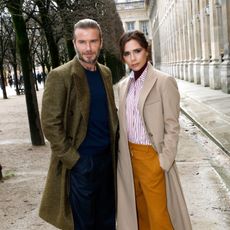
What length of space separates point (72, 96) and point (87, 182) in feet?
2.15

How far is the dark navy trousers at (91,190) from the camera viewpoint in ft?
11.4

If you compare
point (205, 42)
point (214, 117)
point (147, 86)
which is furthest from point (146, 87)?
point (205, 42)

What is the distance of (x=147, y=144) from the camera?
3.55 metres

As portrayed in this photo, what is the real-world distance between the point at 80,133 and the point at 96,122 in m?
0.15

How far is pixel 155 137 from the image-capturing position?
3486 mm

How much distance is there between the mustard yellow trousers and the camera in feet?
11.6

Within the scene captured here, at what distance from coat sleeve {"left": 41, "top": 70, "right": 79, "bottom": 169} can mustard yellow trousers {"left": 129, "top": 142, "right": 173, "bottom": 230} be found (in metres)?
Result: 0.51

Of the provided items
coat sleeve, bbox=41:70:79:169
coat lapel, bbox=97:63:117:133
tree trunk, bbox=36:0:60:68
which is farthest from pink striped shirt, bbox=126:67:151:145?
tree trunk, bbox=36:0:60:68

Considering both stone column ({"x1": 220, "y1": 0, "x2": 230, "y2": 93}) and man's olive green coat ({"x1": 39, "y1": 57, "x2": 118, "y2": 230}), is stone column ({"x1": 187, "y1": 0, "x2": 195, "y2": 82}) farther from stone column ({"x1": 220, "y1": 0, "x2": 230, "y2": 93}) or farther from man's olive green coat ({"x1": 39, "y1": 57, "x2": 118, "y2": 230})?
man's olive green coat ({"x1": 39, "y1": 57, "x2": 118, "y2": 230})

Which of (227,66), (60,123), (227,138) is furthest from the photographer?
(227,66)

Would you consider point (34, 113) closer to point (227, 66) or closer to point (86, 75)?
point (86, 75)

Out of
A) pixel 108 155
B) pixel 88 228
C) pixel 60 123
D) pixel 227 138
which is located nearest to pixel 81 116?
pixel 60 123

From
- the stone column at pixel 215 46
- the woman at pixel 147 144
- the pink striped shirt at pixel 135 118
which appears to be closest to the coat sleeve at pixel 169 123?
the woman at pixel 147 144

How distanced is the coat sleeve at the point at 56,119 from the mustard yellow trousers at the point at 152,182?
51 centimetres
